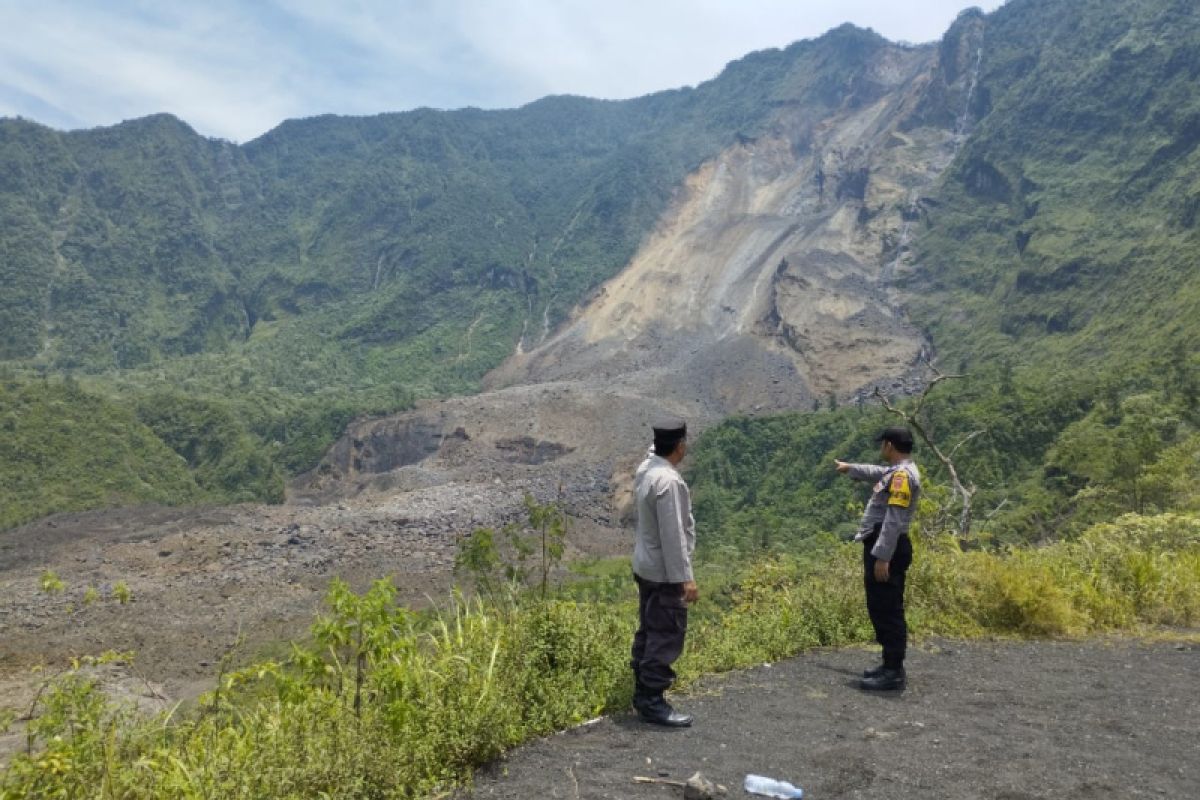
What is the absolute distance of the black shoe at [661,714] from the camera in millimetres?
3949

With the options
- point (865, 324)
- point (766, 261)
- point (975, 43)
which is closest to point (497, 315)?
point (766, 261)

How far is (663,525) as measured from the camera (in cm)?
404

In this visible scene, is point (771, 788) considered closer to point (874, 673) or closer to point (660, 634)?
point (660, 634)

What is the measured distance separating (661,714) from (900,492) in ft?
6.12

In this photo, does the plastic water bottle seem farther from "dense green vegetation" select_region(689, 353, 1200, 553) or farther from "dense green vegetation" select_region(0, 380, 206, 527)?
"dense green vegetation" select_region(0, 380, 206, 527)

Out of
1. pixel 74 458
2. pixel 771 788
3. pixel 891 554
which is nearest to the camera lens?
pixel 771 788

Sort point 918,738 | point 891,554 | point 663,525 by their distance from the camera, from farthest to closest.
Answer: point 891,554
point 663,525
point 918,738

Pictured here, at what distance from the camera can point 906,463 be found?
15.9ft

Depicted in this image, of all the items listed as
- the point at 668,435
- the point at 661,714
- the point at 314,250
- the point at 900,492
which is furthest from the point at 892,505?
the point at 314,250

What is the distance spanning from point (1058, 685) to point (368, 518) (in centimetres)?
2703

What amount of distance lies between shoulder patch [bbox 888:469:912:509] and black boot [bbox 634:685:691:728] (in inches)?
66.9

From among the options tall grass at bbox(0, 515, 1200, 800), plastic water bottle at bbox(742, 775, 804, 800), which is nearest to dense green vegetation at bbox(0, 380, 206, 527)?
tall grass at bbox(0, 515, 1200, 800)

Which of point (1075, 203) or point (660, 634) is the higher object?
point (1075, 203)

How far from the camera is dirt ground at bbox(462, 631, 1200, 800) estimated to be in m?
3.34
